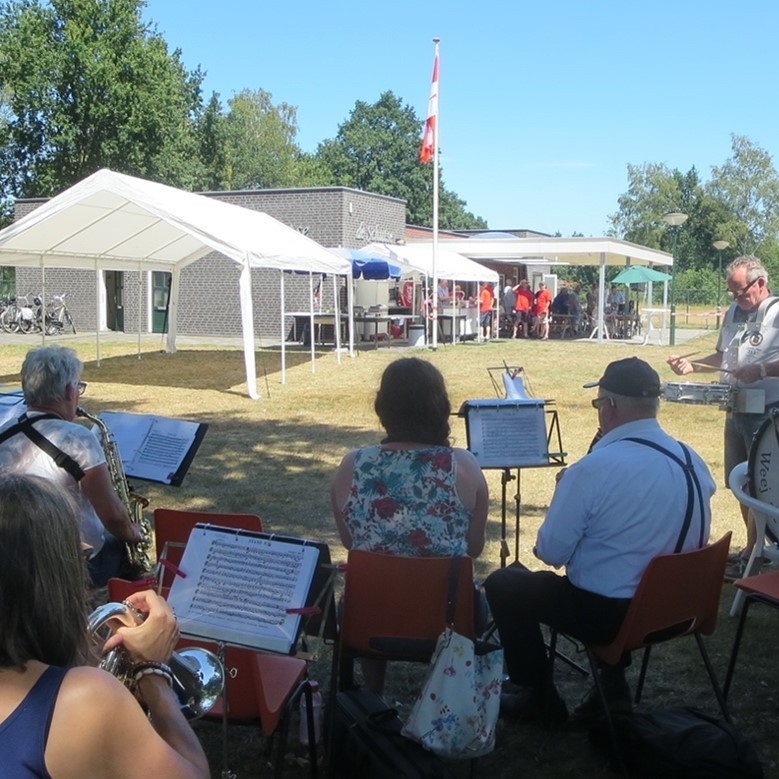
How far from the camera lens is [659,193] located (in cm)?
7644

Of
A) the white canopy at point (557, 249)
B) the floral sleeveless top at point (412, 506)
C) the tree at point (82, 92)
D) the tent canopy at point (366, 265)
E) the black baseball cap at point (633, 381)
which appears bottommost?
the floral sleeveless top at point (412, 506)

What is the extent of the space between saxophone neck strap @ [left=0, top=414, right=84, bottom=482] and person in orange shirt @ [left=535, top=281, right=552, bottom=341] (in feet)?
86.3

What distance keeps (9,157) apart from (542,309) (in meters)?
23.2

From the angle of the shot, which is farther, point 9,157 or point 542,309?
point 9,157

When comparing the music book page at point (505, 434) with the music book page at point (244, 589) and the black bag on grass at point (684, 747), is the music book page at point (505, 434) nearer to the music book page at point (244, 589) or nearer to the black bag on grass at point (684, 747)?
the black bag on grass at point (684, 747)

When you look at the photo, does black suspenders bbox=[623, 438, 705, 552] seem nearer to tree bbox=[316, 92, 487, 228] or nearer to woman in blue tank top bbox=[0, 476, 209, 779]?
woman in blue tank top bbox=[0, 476, 209, 779]

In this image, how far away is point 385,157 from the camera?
261 ft

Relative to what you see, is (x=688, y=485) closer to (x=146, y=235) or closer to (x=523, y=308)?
(x=146, y=235)

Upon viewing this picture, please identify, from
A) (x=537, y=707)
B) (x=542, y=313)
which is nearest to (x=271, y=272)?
(x=542, y=313)

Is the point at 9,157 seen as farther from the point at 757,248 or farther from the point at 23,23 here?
the point at 757,248

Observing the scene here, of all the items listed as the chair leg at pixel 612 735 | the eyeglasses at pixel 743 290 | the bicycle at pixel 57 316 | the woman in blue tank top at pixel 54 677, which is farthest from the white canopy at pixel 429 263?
the woman in blue tank top at pixel 54 677

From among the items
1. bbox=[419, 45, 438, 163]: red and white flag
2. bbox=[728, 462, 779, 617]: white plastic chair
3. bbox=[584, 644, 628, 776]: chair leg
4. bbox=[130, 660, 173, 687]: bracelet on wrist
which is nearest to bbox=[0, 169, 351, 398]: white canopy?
bbox=[419, 45, 438, 163]: red and white flag

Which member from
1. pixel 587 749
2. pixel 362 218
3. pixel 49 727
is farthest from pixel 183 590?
pixel 362 218

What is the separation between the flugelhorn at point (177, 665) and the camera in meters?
1.83
